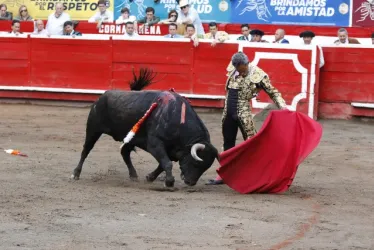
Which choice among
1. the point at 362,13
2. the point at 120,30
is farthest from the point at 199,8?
the point at 362,13

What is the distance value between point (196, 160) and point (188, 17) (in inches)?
264

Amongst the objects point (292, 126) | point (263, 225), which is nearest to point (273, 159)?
point (292, 126)

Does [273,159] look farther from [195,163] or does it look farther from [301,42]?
[301,42]

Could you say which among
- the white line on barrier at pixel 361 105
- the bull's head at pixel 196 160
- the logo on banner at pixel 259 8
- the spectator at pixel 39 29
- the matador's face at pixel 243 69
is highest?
the logo on banner at pixel 259 8

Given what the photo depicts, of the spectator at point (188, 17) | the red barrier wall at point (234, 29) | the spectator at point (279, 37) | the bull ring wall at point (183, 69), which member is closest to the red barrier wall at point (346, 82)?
the bull ring wall at point (183, 69)

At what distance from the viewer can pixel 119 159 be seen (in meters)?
9.32

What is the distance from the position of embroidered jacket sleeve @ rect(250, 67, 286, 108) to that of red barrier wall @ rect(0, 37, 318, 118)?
4.93m

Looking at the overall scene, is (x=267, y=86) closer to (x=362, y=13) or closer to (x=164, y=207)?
(x=164, y=207)

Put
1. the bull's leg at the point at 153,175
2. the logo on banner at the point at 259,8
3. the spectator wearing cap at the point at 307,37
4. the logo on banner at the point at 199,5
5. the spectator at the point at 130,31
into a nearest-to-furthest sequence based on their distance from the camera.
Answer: the bull's leg at the point at 153,175, the spectator wearing cap at the point at 307,37, the spectator at the point at 130,31, the logo on banner at the point at 259,8, the logo on banner at the point at 199,5

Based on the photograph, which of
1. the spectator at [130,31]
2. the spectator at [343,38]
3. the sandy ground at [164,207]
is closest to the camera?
the sandy ground at [164,207]

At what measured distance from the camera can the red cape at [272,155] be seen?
7.49 metres

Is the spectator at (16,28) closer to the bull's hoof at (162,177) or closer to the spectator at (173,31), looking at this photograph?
the spectator at (173,31)

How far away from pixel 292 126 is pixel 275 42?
17.8 ft

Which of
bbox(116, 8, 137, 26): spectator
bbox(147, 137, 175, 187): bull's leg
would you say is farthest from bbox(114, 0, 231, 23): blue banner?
bbox(147, 137, 175, 187): bull's leg
